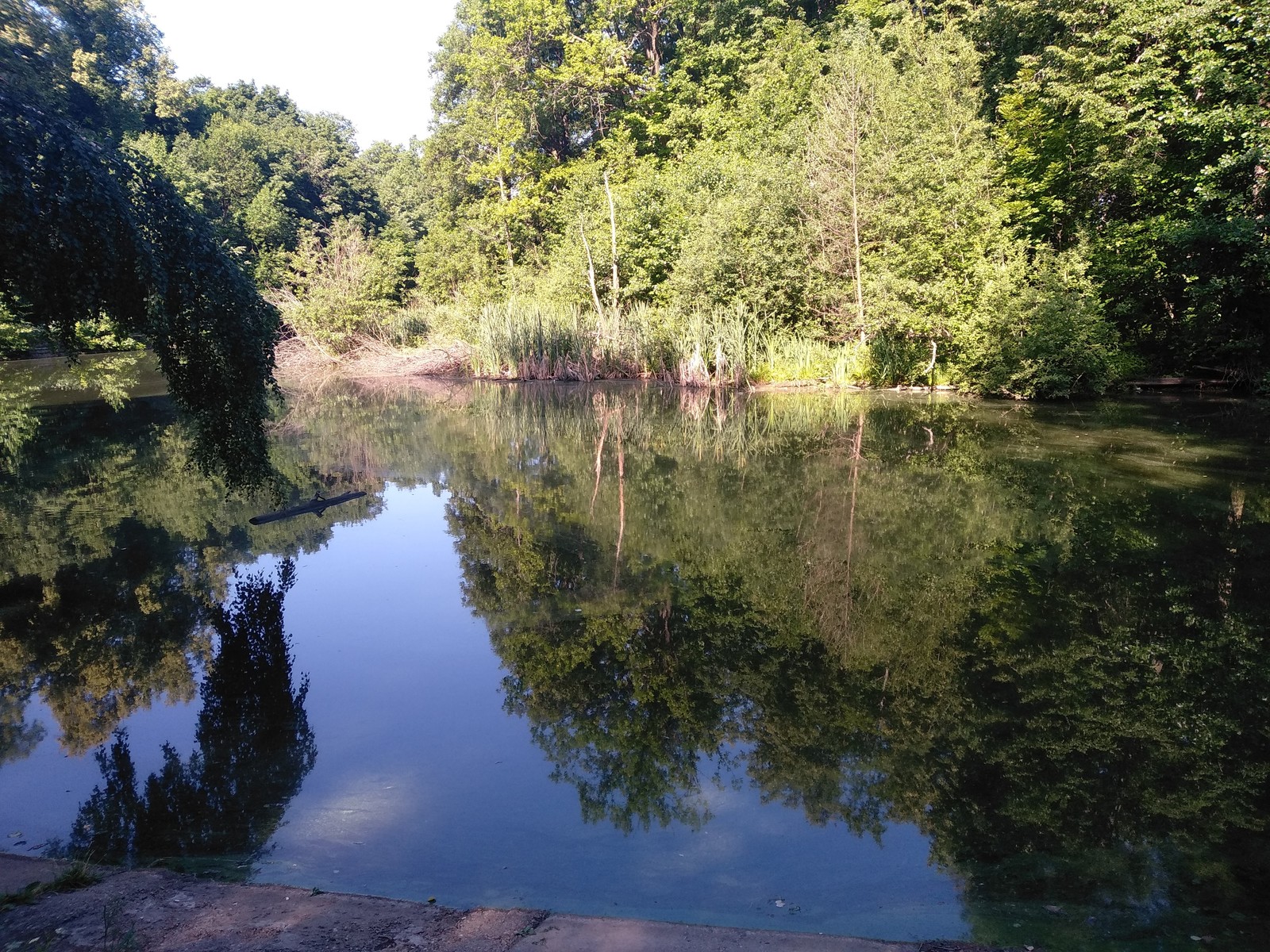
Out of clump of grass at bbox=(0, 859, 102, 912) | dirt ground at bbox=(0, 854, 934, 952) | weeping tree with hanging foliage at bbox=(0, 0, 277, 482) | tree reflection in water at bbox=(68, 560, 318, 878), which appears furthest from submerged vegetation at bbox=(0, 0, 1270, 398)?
dirt ground at bbox=(0, 854, 934, 952)

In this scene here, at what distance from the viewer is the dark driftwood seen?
8913 millimetres

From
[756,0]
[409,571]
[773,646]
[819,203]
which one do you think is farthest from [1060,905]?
[756,0]

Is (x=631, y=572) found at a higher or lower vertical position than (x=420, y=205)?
lower

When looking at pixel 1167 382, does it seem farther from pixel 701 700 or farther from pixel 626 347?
pixel 701 700

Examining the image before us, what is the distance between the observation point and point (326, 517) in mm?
9961

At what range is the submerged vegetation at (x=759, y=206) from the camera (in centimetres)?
1450

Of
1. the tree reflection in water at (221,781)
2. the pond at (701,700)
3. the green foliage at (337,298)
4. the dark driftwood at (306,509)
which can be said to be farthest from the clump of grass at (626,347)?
the tree reflection in water at (221,781)

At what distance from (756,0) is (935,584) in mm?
39475

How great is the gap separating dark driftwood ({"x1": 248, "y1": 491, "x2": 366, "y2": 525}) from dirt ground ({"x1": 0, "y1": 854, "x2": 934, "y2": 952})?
579cm

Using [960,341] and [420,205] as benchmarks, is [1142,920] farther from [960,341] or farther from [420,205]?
[420,205]

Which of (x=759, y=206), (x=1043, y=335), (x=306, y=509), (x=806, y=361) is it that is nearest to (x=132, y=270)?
(x=306, y=509)

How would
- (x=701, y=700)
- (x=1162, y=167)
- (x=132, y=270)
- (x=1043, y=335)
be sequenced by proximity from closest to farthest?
(x=701, y=700)
(x=132, y=270)
(x=1043, y=335)
(x=1162, y=167)

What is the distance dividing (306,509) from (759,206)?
17.6 m

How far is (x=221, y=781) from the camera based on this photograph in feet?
13.9
